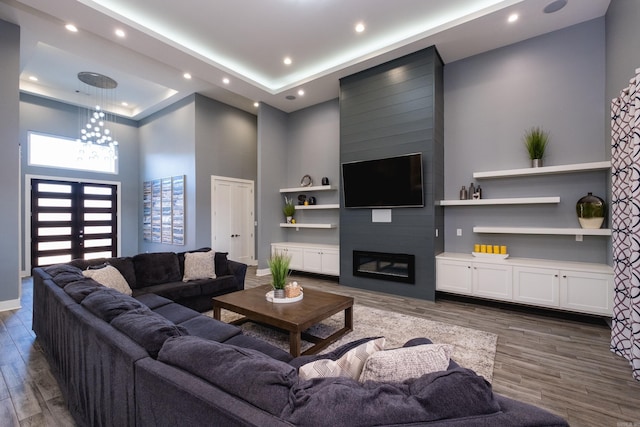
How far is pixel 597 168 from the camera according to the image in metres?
3.50

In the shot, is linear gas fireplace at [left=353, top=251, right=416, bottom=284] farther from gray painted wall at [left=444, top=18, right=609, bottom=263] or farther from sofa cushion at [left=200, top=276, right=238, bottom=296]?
sofa cushion at [left=200, top=276, right=238, bottom=296]

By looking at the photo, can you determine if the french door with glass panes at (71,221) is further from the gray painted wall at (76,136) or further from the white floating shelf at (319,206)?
the white floating shelf at (319,206)

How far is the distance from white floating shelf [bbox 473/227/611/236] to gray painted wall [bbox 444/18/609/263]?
248 mm

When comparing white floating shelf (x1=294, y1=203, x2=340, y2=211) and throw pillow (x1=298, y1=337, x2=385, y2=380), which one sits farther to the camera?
white floating shelf (x1=294, y1=203, x2=340, y2=211)

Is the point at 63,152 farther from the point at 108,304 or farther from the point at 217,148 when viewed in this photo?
the point at 108,304

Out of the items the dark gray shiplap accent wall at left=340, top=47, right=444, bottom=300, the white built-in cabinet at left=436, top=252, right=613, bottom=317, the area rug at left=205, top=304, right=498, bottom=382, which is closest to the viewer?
the area rug at left=205, top=304, right=498, bottom=382

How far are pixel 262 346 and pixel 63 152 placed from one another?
7.98 m

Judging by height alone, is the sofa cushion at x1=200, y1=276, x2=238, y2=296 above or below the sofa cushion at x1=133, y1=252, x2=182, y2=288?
below

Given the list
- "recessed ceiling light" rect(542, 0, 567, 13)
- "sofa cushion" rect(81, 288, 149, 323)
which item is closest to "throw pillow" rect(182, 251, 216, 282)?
"sofa cushion" rect(81, 288, 149, 323)

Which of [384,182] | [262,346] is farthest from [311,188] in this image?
[262,346]

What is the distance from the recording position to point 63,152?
684 cm

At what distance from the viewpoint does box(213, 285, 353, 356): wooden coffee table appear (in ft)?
8.21

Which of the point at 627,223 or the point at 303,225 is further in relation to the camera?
the point at 303,225

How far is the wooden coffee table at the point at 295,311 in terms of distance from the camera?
2.50 m
